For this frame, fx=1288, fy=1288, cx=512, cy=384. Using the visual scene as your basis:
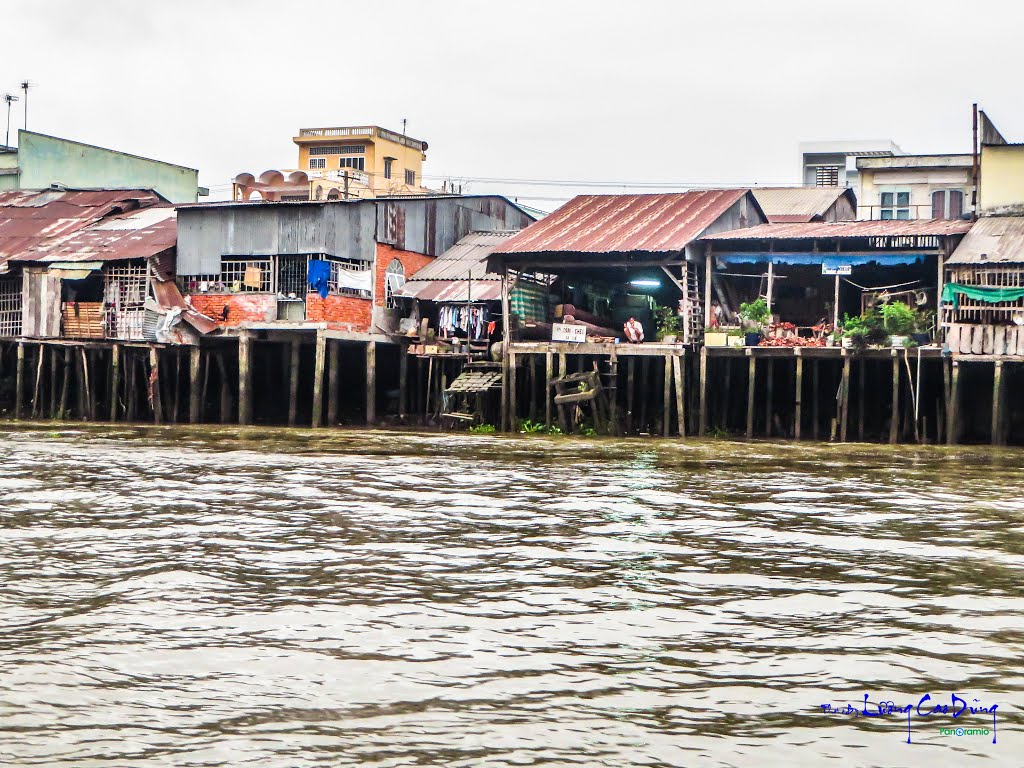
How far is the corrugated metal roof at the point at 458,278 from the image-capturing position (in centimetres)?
3234

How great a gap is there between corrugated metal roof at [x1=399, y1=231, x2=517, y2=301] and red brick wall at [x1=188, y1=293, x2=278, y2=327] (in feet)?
11.6

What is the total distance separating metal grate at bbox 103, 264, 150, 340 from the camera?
3266 centimetres

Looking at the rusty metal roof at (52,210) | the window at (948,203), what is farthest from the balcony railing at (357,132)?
the window at (948,203)

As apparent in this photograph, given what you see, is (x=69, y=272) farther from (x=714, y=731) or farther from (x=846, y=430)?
(x=714, y=731)

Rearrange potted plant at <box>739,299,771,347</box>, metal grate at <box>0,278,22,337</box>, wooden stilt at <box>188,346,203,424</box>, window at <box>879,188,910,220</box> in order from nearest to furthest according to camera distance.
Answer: potted plant at <box>739,299,771,347</box> < wooden stilt at <box>188,346,203,424</box> < metal grate at <box>0,278,22,337</box> < window at <box>879,188,910,220</box>

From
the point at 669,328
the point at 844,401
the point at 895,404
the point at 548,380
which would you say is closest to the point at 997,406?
the point at 895,404

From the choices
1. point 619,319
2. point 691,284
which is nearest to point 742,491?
point 691,284

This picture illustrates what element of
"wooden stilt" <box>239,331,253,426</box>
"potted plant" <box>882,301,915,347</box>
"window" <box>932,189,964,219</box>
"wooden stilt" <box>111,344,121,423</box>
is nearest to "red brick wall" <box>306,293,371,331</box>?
"wooden stilt" <box>239,331,253,426</box>

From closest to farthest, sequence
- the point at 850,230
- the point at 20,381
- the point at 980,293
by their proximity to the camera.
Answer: the point at 980,293 < the point at 850,230 < the point at 20,381

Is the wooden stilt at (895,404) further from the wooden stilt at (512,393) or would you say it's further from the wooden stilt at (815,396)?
the wooden stilt at (512,393)

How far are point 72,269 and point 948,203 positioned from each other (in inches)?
995

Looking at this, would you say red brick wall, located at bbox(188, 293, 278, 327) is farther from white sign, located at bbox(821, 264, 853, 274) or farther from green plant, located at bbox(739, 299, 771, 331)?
white sign, located at bbox(821, 264, 853, 274)

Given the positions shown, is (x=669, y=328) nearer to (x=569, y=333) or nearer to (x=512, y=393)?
(x=569, y=333)

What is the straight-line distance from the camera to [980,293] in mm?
26391
